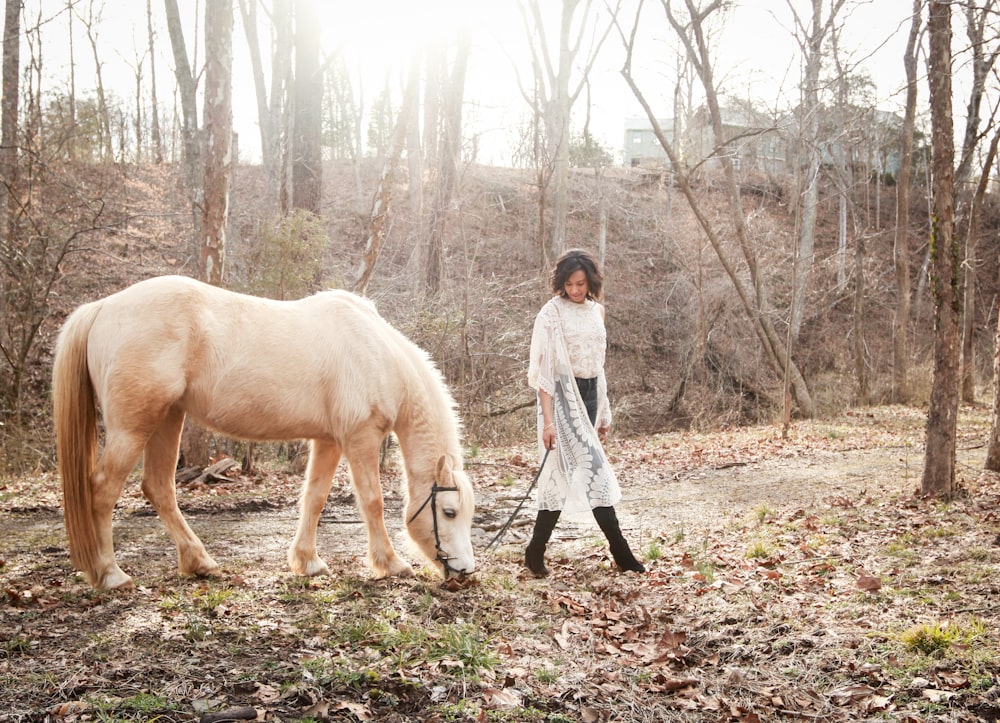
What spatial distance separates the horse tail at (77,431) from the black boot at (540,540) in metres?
2.74

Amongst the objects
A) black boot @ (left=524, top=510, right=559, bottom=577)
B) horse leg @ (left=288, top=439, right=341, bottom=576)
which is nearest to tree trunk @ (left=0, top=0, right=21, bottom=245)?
horse leg @ (left=288, top=439, right=341, bottom=576)

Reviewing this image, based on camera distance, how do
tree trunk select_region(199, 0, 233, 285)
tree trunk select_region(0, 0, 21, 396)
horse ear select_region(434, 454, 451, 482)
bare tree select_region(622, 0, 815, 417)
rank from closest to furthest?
1. horse ear select_region(434, 454, 451, 482)
2. tree trunk select_region(199, 0, 233, 285)
3. tree trunk select_region(0, 0, 21, 396)
4. bare tree select_region(622, 0, 815, 417)

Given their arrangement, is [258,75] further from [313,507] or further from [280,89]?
[313,507]

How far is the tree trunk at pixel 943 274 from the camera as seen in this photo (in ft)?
21.5

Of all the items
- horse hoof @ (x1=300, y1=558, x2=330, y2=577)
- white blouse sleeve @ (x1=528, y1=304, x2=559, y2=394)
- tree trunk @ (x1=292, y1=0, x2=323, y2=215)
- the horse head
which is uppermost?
tree trunk @ (x1=292, y1=0, x2=323, y2=215)

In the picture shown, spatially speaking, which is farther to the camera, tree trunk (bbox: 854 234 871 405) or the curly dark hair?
tree trunk (bbox: 854 234 871 405)

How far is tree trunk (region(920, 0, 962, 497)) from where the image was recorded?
6.57 m

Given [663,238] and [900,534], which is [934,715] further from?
[663,238]

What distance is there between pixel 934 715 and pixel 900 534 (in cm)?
295

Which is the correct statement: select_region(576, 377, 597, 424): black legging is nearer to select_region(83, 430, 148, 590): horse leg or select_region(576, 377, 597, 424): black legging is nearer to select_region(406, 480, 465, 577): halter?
select_region(406, 480, 465, 577): halter

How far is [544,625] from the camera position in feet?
13.9

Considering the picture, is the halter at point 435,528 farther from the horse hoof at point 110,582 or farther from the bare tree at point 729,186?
the bare tree at point 729,186

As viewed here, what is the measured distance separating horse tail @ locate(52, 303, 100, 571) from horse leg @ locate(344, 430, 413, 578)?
1570mm

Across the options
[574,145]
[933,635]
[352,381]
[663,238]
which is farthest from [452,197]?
[574,145]
